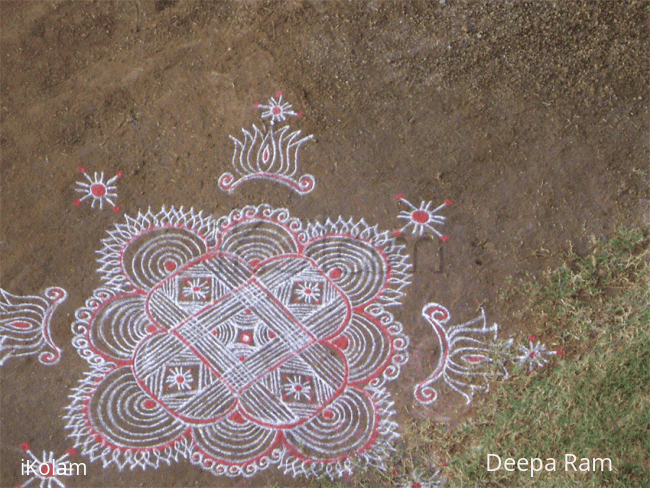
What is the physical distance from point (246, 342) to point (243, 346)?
0.03 m

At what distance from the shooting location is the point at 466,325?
318 cm

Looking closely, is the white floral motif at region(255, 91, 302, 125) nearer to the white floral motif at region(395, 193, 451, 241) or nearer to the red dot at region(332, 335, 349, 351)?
the white floral motif at region(395, 193, 451, 241)

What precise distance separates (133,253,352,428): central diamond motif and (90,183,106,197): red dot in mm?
732

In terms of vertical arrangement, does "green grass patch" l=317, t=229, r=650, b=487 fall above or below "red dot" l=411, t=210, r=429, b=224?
below

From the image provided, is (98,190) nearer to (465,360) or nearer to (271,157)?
(271,157)

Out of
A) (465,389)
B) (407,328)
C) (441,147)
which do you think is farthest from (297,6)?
(465,389)

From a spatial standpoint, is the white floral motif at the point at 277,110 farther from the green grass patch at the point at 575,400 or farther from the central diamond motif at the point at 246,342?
the green grass patch at the point at 575,400

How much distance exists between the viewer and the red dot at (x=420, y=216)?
10.9 ft

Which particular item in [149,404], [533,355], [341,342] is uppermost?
[533,355]

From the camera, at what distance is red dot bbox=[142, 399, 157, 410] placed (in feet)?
10.6

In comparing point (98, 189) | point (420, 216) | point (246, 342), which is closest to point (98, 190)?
point (98, 189)

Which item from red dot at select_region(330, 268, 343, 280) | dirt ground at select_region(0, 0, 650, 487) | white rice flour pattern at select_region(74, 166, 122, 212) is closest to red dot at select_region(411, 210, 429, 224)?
dirt ground at select_region(0, 0, 650, 487)

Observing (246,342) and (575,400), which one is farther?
(246,342)

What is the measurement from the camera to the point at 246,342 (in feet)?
10.6
